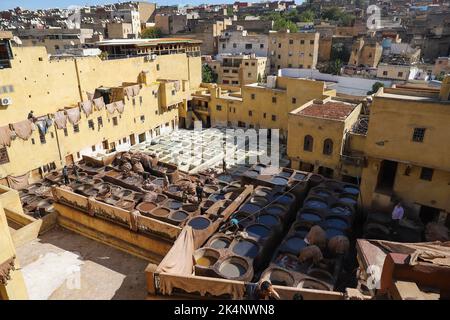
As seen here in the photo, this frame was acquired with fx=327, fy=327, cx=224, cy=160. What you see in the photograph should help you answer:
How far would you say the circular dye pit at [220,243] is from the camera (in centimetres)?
1484

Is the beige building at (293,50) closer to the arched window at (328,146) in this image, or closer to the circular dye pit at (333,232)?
the arched window at (328,146)

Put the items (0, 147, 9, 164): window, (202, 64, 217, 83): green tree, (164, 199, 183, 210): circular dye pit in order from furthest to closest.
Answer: (202, 64, 217, 83): green tree → (0, 147, 9, 164): window → (164, 199, 183, 210): circular dye pit

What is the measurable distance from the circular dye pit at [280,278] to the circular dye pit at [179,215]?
6201mm

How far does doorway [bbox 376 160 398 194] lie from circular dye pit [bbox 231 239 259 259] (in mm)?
8004

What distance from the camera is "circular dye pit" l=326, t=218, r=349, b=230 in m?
16.0

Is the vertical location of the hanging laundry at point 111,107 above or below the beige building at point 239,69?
below

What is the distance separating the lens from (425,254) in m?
8.81

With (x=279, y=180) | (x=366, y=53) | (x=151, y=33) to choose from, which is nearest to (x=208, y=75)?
(x=366, y=53)

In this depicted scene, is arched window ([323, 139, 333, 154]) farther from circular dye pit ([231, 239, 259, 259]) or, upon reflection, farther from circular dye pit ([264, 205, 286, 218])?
→ circular dye pit ([231, 239, 259, 259])

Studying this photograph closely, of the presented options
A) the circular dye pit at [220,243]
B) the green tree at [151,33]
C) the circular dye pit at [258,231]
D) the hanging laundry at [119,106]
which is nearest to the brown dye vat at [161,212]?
the circular dye pit at [220,243]

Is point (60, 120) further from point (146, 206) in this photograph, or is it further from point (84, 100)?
point (146, 206)

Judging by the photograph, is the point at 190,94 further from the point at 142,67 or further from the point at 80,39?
the point at 80,39


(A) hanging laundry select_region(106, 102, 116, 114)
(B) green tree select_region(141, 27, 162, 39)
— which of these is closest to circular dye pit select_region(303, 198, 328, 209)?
(A) hanging laundry select_region(106, 102, 116, 114)
